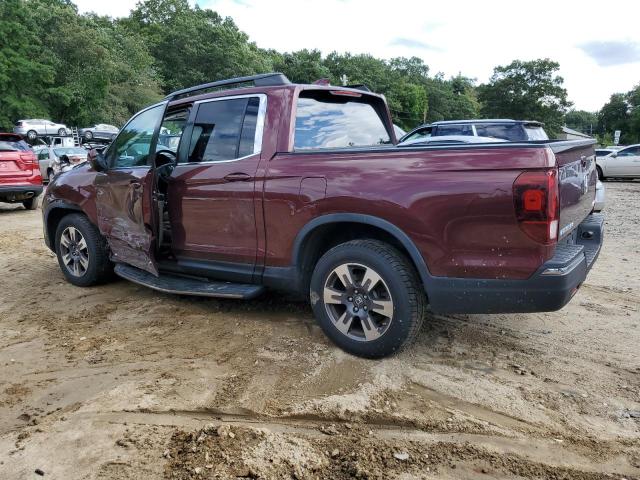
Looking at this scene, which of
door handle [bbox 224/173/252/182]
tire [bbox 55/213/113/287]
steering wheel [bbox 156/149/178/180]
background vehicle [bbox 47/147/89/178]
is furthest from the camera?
background vehicle [bbox 47/147/89/178]

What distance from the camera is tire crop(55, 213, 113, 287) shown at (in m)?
5.18

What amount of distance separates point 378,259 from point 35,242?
6.72m

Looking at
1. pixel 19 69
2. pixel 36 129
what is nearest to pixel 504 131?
pixel 36 129

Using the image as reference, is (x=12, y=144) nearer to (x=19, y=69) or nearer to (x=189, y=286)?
(x=189, y=286)

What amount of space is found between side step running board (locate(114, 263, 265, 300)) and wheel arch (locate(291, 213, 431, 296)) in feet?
1.45

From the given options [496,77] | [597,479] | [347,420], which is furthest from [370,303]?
[496,77]

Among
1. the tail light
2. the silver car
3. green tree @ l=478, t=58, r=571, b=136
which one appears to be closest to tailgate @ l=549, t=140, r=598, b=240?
the tail light

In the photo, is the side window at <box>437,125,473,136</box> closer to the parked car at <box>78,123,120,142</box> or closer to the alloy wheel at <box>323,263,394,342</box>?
the alloy wheel at <box>323,263,394,342</box>

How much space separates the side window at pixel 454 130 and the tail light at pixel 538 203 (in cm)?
939

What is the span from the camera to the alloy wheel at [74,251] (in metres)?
5.30

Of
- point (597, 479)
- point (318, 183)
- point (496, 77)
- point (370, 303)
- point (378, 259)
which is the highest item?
point (496, 77)

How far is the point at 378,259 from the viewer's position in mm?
3307

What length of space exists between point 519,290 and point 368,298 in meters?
0.94

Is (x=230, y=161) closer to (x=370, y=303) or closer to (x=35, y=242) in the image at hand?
(x=370, y=303)
